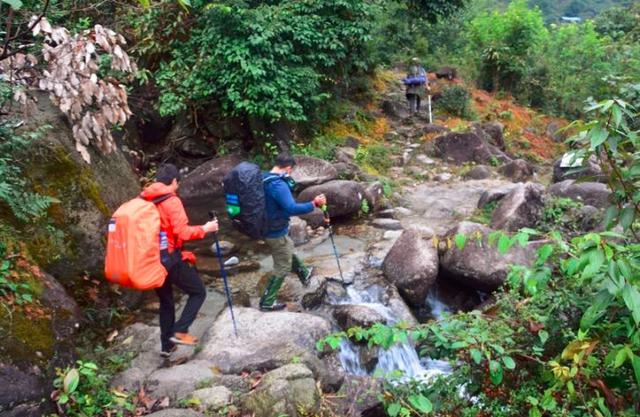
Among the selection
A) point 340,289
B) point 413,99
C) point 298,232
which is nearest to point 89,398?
point 340,289

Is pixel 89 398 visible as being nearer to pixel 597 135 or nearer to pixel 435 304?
pixel 597 135

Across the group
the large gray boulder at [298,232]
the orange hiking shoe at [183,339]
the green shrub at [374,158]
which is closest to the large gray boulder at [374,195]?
the large gray boulder at [298,232]

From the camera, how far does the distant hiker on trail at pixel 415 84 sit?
16.8 metres

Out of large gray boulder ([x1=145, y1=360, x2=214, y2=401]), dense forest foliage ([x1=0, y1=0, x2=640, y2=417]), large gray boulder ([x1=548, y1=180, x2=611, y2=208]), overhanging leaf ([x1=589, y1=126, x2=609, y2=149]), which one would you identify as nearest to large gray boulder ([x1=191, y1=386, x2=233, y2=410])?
large gray boulder ([x1=145, y1=360, x2=214, y2=401])

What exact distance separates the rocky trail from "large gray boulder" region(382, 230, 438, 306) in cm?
2

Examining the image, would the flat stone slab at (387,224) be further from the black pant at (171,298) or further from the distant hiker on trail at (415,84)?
the distant hiker on trail at (415,84)

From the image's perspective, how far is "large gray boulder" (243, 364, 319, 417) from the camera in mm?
4371

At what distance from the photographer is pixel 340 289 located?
760cm

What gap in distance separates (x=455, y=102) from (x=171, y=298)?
14.8 m

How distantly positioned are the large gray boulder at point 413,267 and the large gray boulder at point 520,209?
1678 millimetres

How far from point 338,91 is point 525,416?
42.9 ft

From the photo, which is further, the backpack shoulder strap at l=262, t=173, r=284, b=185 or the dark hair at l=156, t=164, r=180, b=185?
the backpack shoulder strap at l=262, t=173, r=284, b=185

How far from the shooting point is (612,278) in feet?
8.81

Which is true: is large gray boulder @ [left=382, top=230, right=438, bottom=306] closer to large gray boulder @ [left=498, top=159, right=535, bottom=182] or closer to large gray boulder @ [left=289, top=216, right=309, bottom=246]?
large gray boulder @ [left=289, top=216, right=309, bottom=246]
